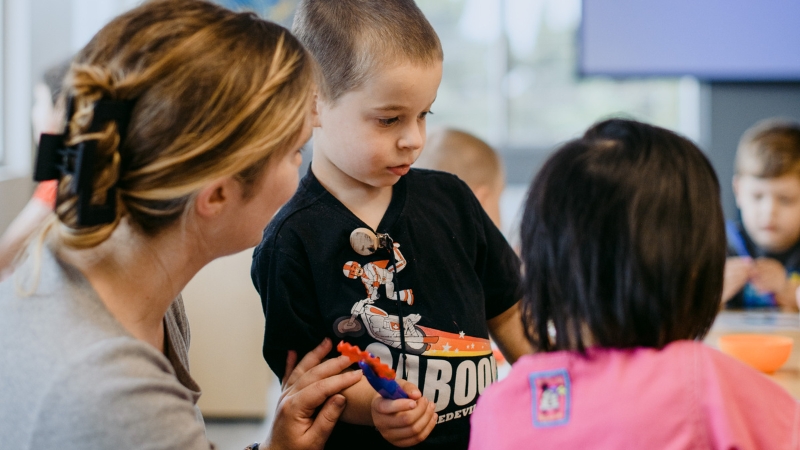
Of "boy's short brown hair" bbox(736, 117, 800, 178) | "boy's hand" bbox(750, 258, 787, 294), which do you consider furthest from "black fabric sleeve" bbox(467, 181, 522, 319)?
"boy's short brown hair" bbox(736, 117, 800, 178)

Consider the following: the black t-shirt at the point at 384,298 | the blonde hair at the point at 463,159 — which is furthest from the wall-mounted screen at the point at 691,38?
the black t-shirt at the point at 384,298

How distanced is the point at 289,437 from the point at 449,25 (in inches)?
128

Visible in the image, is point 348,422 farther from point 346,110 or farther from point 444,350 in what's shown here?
point 346,110

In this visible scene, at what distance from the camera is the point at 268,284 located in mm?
1043

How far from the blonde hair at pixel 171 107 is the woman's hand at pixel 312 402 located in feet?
0.98

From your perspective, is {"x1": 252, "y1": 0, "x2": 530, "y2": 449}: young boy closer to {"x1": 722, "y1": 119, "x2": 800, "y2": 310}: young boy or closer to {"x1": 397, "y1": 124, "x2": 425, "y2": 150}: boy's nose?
{"x1": 397, "y1": 124, "x2": 425, "y2": 150}: boy's nose

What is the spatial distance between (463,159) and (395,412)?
110cm

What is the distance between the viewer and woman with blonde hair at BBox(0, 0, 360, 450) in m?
0.74

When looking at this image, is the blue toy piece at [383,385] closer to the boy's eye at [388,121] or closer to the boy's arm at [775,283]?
the boy's eye at [388,121]

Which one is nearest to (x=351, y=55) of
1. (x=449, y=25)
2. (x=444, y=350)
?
(x=444, y=350)

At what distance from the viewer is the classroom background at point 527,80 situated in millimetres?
2588

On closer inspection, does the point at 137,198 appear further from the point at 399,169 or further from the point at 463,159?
the point at 463,159

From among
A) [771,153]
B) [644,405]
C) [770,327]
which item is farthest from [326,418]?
[771,153]

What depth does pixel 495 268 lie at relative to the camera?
46.3 inches
